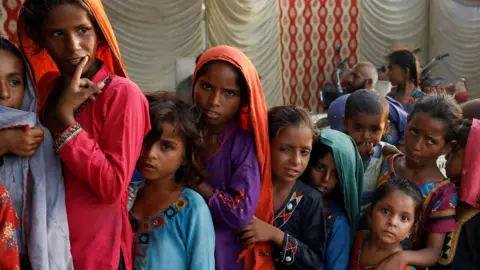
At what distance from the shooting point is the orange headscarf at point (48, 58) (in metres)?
1.50

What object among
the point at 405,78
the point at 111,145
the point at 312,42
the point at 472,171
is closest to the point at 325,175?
the point at 472,171

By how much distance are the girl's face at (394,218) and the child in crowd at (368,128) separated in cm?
25

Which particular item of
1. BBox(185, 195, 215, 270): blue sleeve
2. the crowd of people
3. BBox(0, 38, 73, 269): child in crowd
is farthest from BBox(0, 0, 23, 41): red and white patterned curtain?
BBox(185, 195, 215, 270): blue sleeve

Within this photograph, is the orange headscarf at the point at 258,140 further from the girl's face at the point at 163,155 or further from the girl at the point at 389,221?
the girl at the point at 389,221

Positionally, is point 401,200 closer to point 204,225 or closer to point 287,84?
point 204,225

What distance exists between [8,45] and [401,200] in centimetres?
141

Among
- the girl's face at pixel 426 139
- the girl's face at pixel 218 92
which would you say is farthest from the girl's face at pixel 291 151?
the girl's face at pixel 426 139

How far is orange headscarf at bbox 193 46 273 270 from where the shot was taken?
175 centimetres

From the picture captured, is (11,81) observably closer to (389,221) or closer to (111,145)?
(111,145)

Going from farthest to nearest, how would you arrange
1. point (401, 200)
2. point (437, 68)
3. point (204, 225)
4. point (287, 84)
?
point (437, 68), point (287, 84), point (401, 200), point (204, 225)

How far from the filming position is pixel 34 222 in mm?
1351

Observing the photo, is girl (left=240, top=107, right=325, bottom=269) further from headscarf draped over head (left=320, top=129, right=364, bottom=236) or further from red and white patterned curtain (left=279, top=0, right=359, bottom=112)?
red and white patterned curtain (left=279, top=0, right=359, bottom=112)

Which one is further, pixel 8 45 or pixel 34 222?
pixel 8 45

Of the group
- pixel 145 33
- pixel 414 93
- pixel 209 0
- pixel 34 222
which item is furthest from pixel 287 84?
pixel 34 222
